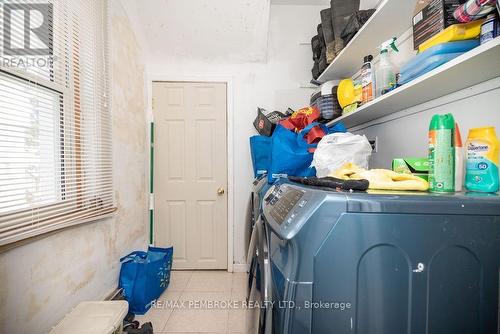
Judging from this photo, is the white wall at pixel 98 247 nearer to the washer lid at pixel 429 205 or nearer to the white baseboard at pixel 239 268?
the white baseboard at pixel 239 268

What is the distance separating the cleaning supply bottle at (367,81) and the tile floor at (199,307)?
153 centimetres

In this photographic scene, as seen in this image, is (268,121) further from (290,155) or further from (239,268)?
(239,268)

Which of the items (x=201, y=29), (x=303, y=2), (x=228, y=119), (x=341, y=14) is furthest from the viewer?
(x=228, y=119)

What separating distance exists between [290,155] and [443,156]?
910 millimetres

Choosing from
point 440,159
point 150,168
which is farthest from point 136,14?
point 440,159

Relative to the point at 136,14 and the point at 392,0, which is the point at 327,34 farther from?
the point at 136,14

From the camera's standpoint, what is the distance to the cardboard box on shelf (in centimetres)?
84

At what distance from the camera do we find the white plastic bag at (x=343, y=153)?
4.22ft

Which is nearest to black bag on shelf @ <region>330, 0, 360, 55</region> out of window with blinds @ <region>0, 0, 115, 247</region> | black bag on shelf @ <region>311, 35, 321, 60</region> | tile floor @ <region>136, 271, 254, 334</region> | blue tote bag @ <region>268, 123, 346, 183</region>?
black bag on shelf @ <region>311, 35, 321, 60</region>

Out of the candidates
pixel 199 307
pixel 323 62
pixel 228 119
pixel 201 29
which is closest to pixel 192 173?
pixel 228 119

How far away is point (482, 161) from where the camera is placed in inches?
29.5

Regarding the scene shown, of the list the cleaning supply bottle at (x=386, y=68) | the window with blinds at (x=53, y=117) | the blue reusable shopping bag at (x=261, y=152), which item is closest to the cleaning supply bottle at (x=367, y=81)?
the cleaning supply bottle at (x=386, y=68)

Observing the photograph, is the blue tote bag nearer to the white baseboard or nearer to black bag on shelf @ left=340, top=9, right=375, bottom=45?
black bag on shelf @ left=340, top=9, right=375, bottom=45

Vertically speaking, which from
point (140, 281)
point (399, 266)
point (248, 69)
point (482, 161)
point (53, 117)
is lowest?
point (140, 281)
